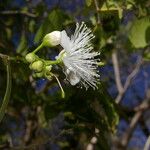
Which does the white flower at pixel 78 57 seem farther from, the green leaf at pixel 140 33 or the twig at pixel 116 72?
the twig at pixel 116 72

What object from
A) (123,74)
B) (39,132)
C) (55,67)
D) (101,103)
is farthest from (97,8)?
(123,74)

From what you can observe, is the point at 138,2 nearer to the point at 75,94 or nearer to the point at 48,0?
the point at 75,94

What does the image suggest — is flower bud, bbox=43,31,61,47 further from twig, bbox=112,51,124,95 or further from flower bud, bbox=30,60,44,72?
twig, bbox=112,51,124,95

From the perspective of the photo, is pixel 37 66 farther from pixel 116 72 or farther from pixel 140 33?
pixel 116 72

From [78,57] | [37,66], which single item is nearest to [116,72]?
[78,57]

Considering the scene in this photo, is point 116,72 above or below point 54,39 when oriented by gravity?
below

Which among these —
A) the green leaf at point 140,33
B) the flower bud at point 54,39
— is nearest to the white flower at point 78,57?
the flower bud at point 54,39

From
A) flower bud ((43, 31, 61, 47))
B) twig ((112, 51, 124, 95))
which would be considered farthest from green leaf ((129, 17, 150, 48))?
twig ((112, 51, 124, 95))
